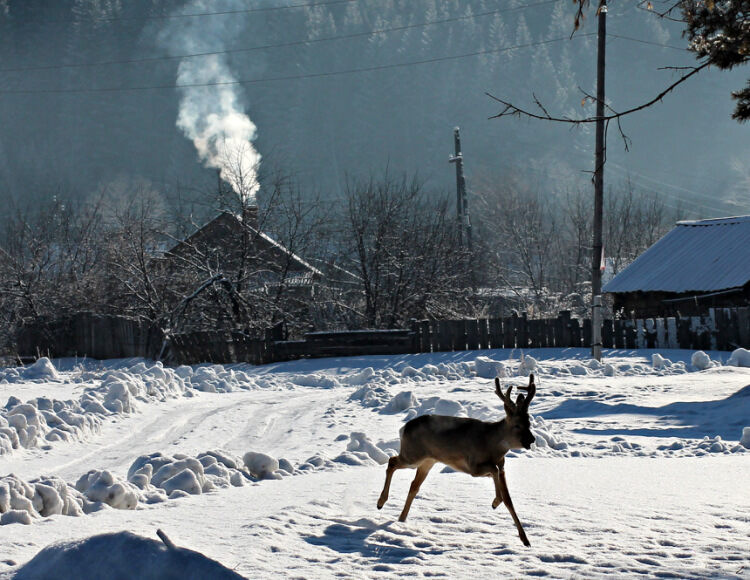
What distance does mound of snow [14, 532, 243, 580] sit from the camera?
4402 millimetres

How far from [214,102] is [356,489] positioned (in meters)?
85.0

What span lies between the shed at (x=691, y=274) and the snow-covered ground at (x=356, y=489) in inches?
514

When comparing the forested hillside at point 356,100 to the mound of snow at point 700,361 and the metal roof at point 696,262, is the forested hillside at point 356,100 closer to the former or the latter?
the metal roof at point 696,262

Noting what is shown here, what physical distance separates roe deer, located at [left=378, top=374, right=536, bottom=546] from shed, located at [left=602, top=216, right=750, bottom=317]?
→ 25655mm

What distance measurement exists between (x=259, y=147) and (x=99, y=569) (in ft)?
403

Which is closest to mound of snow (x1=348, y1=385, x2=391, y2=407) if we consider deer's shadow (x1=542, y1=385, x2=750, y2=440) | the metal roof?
deer's shadow (x1=542, y1=385, x2=750, y2=440)

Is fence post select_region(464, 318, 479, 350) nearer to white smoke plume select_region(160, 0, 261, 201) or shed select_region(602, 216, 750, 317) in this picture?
shed select_region(602, 216, 750, 317)

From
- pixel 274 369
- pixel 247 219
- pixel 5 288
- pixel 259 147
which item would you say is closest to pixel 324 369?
pixel 274 369

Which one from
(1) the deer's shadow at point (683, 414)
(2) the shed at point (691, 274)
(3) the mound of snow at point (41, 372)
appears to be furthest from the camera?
(2) the shed at point (691, 274)

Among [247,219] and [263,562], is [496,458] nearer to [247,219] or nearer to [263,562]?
[263,562]

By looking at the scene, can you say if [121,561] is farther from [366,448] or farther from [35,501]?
[366,448]

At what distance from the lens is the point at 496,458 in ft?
18.4

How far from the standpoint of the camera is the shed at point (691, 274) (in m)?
30.2

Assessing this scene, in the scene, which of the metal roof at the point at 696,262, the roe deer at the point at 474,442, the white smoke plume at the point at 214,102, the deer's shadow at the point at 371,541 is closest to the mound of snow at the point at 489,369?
the metal roof at the point at 696,262
